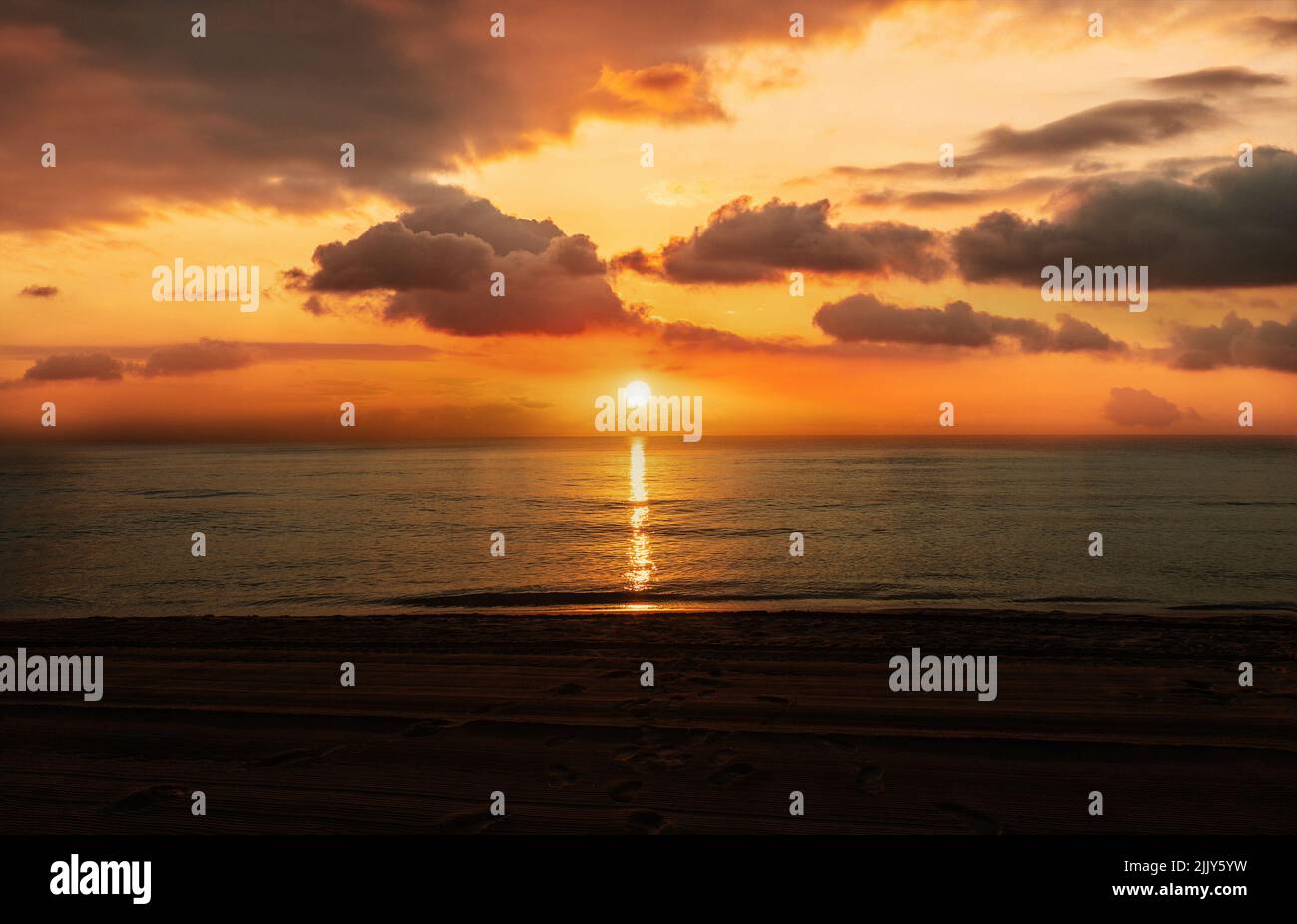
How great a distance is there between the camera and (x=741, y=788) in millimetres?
7832

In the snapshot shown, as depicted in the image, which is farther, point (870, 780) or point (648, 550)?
point (648, 550)

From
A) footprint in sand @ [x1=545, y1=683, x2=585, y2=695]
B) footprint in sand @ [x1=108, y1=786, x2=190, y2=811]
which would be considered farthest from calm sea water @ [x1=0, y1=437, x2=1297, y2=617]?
footprint in sand @ [x1=108, y1=786, x2=190, y2=811]

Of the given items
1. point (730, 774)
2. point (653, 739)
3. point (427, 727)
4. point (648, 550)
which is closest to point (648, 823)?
point (730, 774)

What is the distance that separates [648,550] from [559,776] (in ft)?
83.7

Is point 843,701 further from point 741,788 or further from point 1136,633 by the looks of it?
point 1136,633

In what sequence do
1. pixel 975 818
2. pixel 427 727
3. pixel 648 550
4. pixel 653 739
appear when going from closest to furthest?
pixel 975 818 → pixel 653 739 → pixel 427 727 → pixel 648 550

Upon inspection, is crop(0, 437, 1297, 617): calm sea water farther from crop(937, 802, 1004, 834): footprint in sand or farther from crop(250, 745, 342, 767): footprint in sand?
Result: crop(937, 802, 1004, 834): footprint in sand

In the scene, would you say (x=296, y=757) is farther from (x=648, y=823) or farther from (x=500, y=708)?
(x=648, y=823)

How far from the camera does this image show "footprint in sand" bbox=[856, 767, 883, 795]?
25.7ft

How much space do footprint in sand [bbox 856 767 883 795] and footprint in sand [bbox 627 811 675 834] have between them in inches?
85.5

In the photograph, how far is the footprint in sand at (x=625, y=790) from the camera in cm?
755

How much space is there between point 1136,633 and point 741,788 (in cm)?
1200

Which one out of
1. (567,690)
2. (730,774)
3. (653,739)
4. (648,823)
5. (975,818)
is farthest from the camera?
(567,690)

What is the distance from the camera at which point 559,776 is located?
26.7ft
